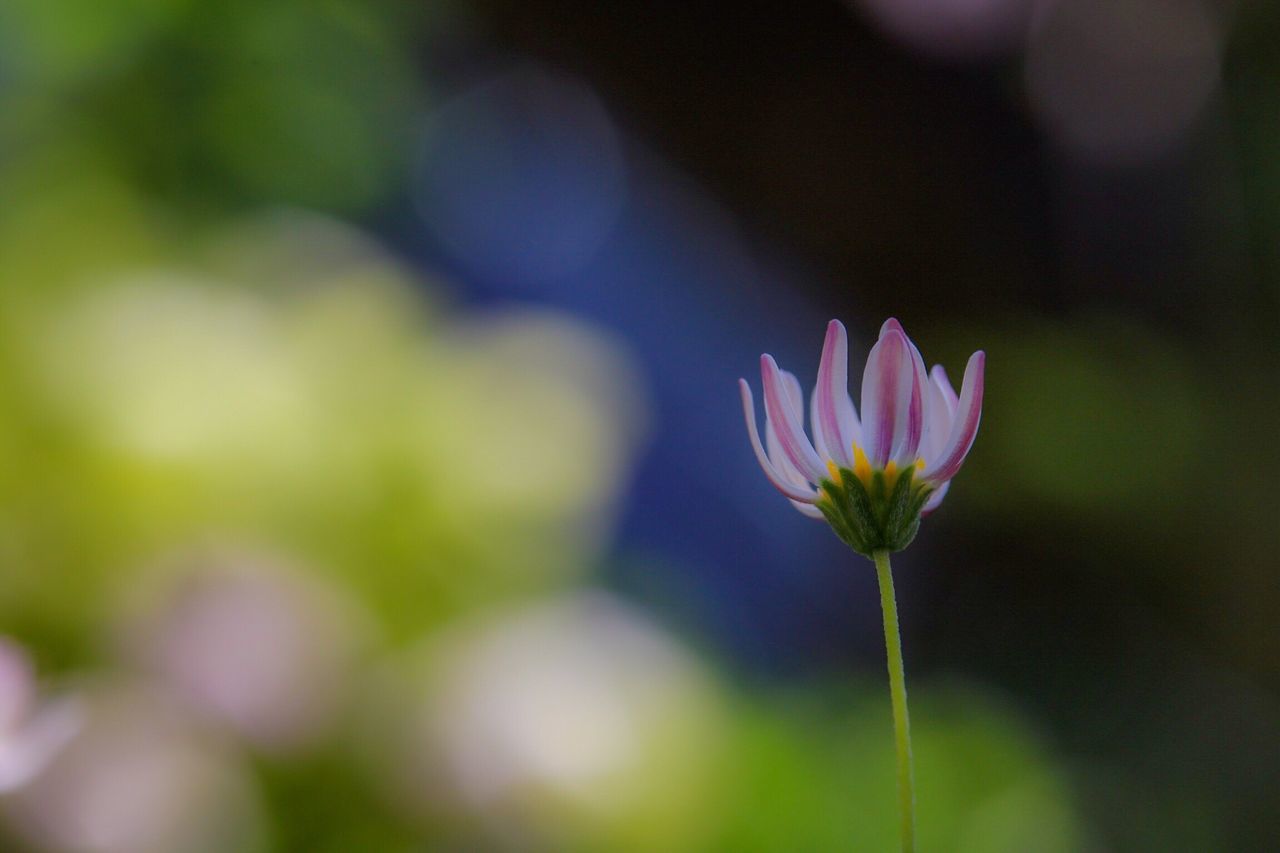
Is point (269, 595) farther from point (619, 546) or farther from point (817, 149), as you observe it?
point (817, 149)

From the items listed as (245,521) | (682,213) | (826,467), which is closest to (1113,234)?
(682,213)

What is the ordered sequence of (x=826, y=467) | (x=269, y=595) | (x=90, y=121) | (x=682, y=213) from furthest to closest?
(x=682, y=213) → (x=90, y=121) → (x=269, y=595) → (x=826, y=467)

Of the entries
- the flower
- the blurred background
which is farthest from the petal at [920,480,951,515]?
the blurred background

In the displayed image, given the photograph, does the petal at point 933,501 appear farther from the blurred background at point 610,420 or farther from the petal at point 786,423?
the blurred background at point 610,420

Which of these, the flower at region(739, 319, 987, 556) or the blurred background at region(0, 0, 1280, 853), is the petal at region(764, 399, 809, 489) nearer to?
the flower at region(739, 319, 987, 556)

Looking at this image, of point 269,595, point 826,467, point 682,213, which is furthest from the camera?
point 682,213

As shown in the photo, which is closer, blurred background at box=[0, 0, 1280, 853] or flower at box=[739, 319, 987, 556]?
flower at box=[739, 319, 987, 556]

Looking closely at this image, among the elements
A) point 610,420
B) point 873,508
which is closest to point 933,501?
point 873,508

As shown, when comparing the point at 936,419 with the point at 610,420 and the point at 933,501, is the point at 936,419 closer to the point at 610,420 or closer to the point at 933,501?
the point at 933,501
